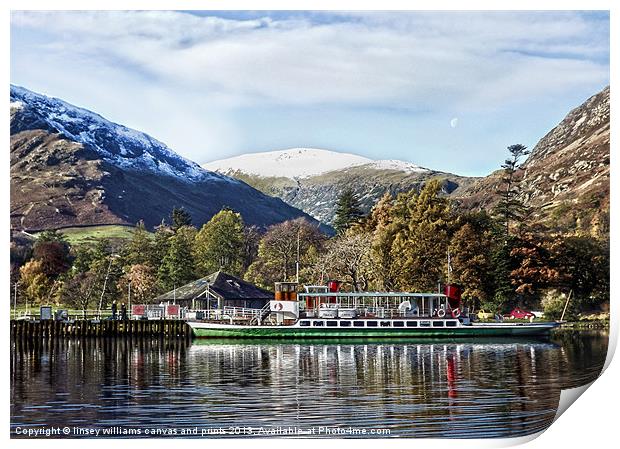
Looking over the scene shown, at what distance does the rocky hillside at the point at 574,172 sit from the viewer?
78.9 feet

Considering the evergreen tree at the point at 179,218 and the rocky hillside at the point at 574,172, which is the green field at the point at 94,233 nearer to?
the evergreen tree at the point at 179,218

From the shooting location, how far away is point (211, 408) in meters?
15.5

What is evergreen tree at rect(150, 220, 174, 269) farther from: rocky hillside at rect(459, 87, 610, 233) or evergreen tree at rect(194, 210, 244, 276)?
rocky hillside at rect(459, 87, 610, 233)

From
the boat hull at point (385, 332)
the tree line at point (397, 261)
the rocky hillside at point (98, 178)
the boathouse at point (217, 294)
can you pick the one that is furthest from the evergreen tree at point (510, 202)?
the rocky hillside at point (98, 178)

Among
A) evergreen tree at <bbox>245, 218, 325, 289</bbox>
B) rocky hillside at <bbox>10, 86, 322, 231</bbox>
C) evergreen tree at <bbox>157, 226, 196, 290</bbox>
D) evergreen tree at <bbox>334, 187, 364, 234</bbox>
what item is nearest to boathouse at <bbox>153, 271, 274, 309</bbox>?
evergreen tree at <bbox>157, 226, 196, 290</bbox>

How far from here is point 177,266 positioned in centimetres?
4119

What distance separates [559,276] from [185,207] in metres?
23.3

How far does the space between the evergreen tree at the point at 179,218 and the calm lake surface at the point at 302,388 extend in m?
19.6

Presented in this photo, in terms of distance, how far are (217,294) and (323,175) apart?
23.1ft

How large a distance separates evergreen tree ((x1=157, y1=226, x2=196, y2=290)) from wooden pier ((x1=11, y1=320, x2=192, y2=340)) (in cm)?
588

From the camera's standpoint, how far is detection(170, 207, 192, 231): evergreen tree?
48.2 meters

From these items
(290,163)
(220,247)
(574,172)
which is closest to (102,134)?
(290,163)
